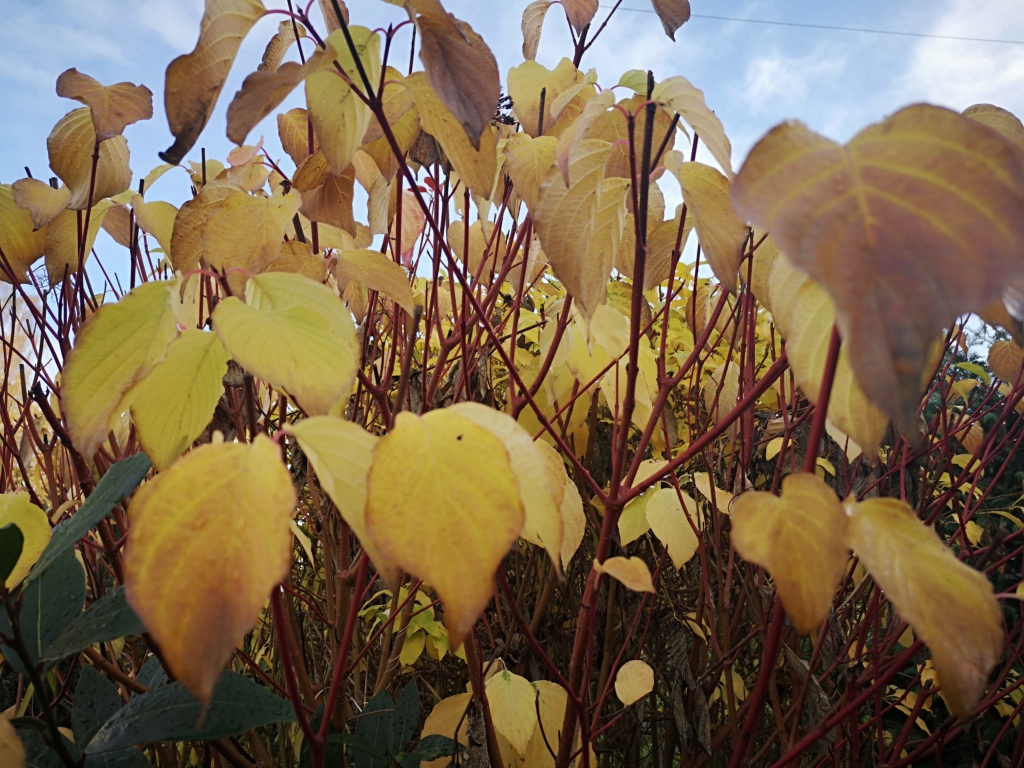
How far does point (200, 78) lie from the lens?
457mm

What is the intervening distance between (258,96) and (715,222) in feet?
1.18

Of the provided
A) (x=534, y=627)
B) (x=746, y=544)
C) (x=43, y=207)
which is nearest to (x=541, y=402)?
(x=534, y=627)

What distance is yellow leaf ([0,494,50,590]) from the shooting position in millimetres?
538

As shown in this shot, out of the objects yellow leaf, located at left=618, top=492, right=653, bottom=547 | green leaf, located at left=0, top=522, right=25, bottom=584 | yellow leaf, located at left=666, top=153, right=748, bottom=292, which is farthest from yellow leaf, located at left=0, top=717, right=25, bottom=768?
yellow leaf, located at left=618, top=492, right=653, bottom=547

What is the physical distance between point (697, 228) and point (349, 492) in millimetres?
346

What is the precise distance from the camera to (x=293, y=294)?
46cm

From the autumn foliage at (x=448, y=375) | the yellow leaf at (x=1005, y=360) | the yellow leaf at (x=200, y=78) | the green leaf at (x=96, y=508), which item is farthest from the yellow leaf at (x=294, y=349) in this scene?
the yellow leaf at (x=1005, y=360)

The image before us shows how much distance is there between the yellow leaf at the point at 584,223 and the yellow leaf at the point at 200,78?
248 mm

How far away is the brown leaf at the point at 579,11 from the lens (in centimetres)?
89

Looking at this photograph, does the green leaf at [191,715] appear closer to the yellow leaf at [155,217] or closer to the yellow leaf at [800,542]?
the yellow leaf at [800,542]

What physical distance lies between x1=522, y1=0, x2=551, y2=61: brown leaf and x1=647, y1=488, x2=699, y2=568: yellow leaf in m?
0.68

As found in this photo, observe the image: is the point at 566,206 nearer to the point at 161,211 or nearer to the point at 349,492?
the point at 349,492

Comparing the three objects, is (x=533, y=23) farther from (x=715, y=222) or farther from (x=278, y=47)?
(x=715, y=222)

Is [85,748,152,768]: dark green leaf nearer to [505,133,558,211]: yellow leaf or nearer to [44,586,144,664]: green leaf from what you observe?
[44,586,144,664]: green leaf
